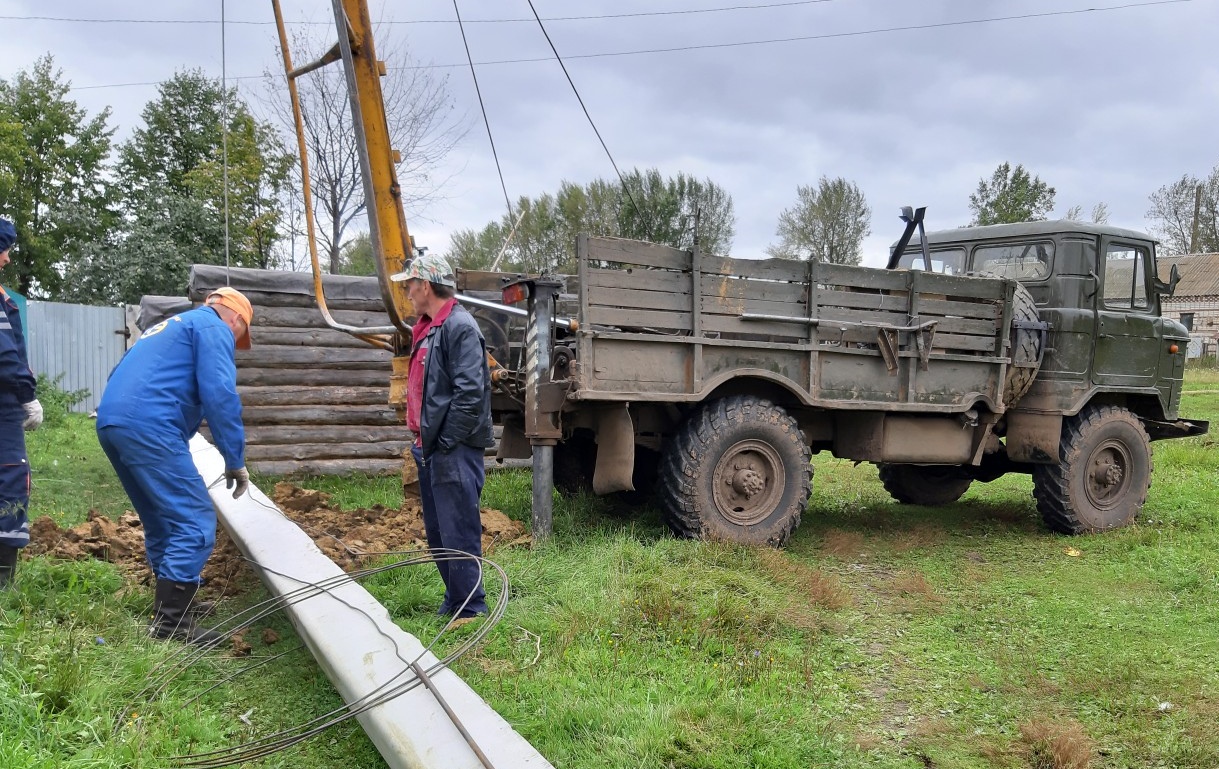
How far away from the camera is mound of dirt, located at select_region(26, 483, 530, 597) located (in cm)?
534

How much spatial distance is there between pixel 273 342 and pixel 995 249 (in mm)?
7391

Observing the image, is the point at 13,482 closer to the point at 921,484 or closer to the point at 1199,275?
the point at 921,484

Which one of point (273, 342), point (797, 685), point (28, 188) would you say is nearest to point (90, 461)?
point (273, 342)

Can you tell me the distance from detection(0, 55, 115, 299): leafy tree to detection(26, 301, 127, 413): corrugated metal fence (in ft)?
43.6

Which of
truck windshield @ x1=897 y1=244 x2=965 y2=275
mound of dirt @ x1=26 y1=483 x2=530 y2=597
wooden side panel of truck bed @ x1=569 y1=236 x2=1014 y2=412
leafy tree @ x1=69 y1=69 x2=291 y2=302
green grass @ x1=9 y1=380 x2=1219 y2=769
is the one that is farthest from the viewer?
leafy tree @ x1=69 y1=69 x2=291 y2=302

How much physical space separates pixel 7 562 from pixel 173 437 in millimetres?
1172

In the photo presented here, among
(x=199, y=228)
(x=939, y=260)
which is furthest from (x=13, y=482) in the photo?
(x=199, y=228)

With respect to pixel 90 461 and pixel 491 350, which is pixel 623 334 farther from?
pixel 90 461

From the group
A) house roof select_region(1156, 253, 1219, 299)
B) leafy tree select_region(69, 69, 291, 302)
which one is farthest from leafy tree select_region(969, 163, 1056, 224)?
leafy tree select_region(69, 69, 291, 302)

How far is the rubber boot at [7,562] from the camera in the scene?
14.4ft

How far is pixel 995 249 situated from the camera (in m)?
8.09

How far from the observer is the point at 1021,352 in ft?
23.8

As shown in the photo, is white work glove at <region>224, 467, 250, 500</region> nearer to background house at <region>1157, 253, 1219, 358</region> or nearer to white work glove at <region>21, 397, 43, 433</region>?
white work glove at <region>21, 397, 43, 433</region>

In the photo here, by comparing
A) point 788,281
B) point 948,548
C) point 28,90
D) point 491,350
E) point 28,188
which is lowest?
point 948,548
